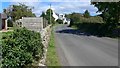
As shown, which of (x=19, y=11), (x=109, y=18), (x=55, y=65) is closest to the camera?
(x=55, y=65)

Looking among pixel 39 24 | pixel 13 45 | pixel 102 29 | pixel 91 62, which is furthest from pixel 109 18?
pixel 13 45

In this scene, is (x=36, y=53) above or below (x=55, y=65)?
above

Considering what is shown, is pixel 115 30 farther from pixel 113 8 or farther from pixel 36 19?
pixel 36 19

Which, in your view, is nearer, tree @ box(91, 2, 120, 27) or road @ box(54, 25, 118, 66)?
road @ box(54, 25, 118, 66)

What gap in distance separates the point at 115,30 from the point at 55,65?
29410 millimetres

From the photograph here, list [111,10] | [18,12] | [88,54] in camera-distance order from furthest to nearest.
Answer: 1. [18,12]
2. [111,10]
3. [88,54]

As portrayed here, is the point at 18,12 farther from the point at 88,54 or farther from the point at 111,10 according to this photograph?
the point at 88,54

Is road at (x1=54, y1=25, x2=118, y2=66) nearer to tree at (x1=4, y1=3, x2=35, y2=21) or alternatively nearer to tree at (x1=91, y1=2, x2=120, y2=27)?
tree at (x1=91, y1=2, x2=120, y2=27)

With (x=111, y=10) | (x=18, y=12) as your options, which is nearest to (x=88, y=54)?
(x=111, y=10)

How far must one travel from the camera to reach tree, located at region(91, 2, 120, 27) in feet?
131

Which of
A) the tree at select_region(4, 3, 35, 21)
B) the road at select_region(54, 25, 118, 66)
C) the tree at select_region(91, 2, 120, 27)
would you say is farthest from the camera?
the tree at select_region(4, 3, 35, 21)

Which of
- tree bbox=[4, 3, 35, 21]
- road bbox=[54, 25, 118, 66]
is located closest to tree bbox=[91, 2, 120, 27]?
road bbox=[54, 25, 118, 66]

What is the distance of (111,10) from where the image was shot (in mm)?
41094

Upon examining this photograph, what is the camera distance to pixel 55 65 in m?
12.2
